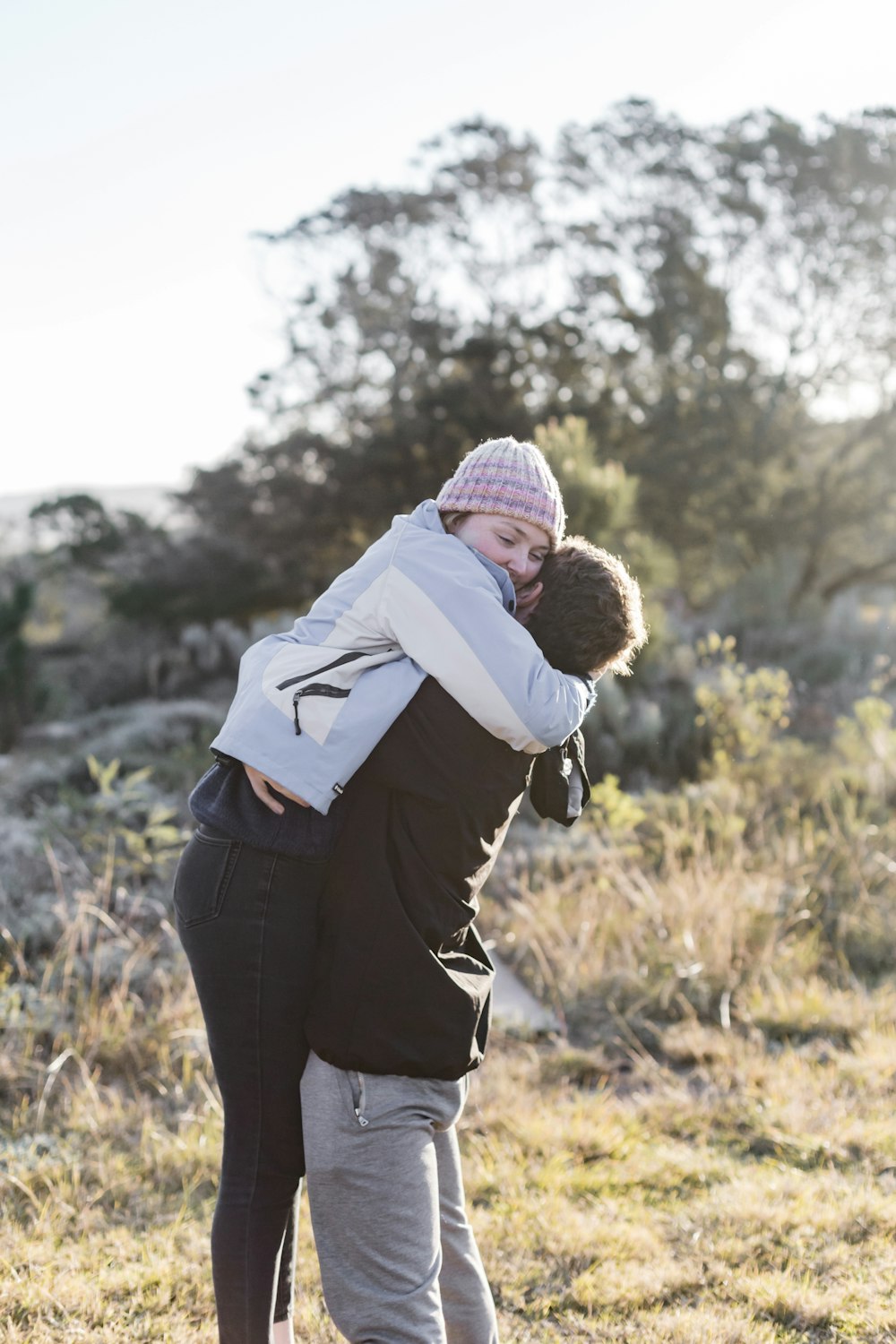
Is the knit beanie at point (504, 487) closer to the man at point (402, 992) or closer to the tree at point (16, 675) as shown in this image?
the man at point (402, 992)

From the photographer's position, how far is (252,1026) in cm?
178

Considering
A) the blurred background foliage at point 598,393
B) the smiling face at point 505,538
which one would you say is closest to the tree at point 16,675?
the blurred background foliage at point 598,393

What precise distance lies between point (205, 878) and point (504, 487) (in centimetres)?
80

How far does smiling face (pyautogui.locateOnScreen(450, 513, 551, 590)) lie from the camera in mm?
1974

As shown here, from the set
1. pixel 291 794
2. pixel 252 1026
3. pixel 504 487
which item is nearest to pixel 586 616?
pixel 504 487

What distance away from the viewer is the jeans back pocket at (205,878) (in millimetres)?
1786

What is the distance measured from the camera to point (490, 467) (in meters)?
1.97

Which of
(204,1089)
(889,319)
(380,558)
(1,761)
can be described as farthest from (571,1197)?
(889,319)

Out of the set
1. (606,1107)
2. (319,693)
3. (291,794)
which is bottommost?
(606,1107)

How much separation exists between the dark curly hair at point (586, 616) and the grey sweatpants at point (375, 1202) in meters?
0.72

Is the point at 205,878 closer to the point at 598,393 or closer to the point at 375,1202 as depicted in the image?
the point at 375,1202

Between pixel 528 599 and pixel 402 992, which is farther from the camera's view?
pixel 528 599

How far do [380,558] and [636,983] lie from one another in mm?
2946

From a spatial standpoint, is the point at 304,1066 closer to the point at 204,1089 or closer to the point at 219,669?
the point at 204,1089
